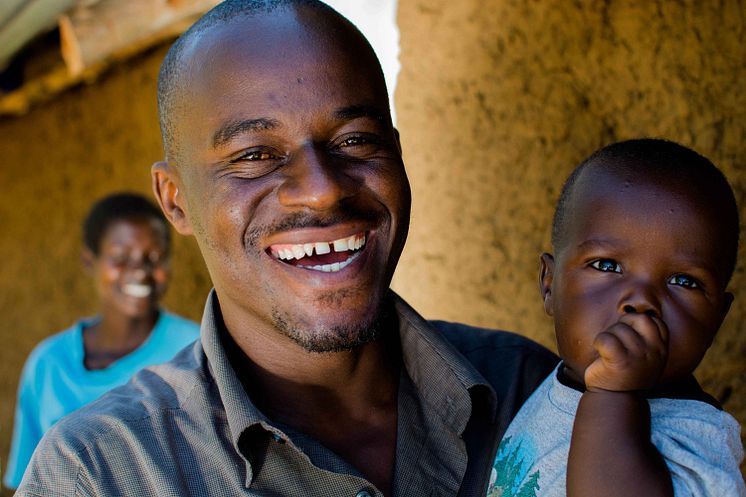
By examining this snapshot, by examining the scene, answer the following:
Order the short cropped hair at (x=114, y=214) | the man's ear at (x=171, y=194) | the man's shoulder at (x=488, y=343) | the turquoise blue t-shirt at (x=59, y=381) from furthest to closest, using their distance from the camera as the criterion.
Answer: the short cropped hair at (x=114, y=214)
the turquoise blue t-shirt at (x=59, y=381)
the man's shoulder at (x=488, y=343)
the man's ear at (x=171, y=194)

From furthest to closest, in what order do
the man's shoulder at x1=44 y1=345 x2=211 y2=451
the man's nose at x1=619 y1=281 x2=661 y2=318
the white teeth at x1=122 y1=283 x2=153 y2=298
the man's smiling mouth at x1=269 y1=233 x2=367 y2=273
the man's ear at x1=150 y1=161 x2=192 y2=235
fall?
the white teeth at x1=122 y1=283 x2=153 y2=298 < the man's ear at x1=150 y1=161 x2=192 y2=235 < the man's smiling mouth at x1=269 y1=233 x2=367 y2=273 < the man's shoulder at x1=44 y1=345 x2=211 y2=451 < the man's nose at x1=619 y1=281 x2=661 y2=318

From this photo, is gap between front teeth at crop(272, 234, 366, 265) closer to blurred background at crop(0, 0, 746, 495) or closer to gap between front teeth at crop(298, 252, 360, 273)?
gap between front teeth at crop(298, 252, 360, 273)

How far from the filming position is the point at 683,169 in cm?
172

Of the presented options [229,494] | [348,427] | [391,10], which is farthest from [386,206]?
[391,10]

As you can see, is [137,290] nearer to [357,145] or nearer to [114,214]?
[114,214]

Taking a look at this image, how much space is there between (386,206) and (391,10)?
111 cm

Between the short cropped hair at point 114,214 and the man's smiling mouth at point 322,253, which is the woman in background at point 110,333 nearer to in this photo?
the short cropped hair at point 114,214

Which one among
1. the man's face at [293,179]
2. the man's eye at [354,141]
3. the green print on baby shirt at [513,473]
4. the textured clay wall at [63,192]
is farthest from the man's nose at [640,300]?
the textured clay wall at [63,192]

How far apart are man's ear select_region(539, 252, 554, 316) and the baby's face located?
12 centimetres

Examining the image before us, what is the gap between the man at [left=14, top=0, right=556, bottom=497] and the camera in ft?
5.73

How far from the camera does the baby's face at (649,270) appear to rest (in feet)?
5.41

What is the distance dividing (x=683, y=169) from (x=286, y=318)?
0.82 m

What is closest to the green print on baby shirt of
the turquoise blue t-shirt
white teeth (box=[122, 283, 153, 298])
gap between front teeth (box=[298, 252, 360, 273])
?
gap between front teeth (box=[298, 252, 360, 273])

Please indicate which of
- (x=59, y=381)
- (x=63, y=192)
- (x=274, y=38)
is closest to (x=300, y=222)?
(x=274, y=38)
